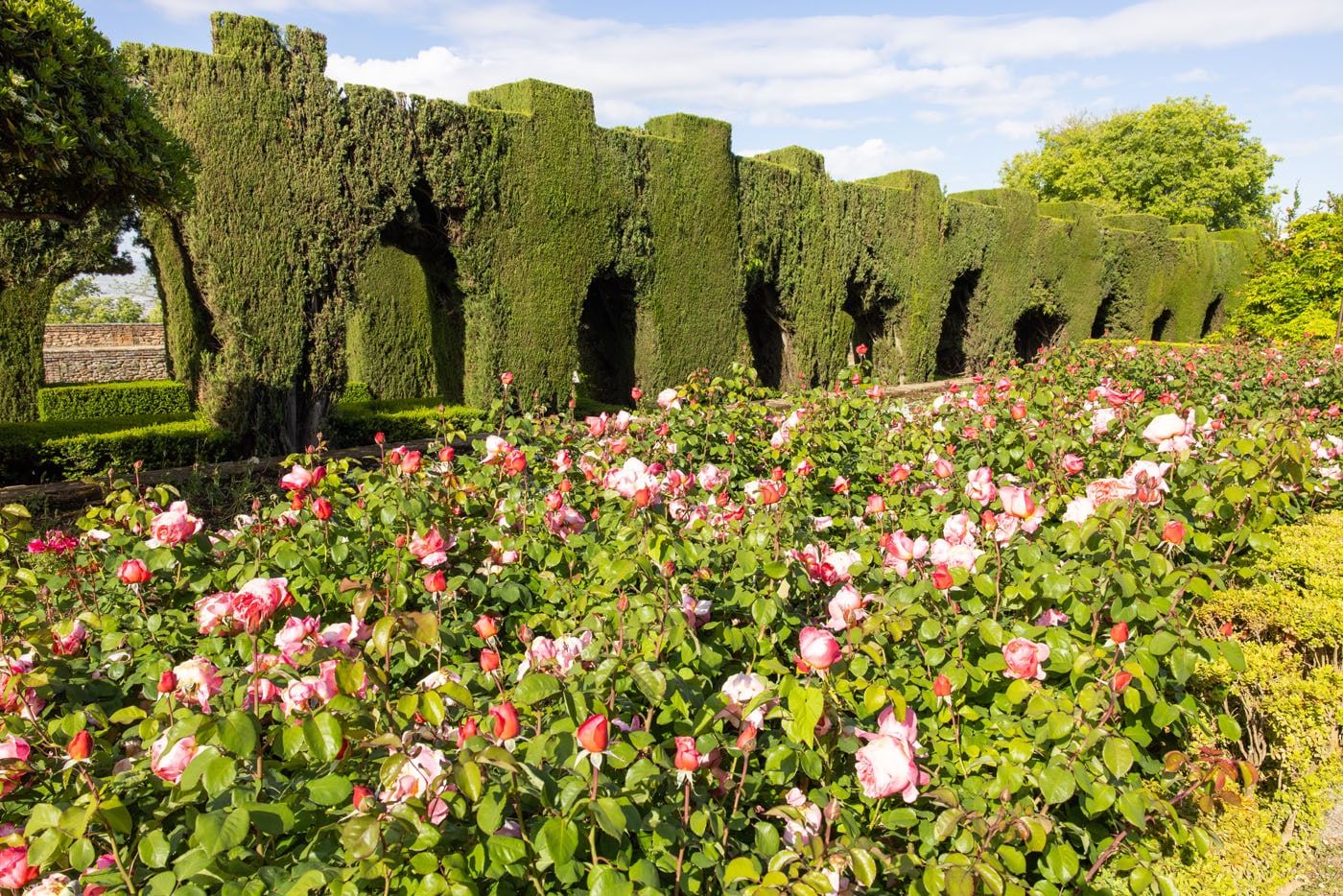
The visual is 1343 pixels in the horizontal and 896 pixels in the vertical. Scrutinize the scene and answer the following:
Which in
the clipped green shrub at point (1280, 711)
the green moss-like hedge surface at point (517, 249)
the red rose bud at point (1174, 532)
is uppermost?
the green moss-like hedge surface at point (517, 249)

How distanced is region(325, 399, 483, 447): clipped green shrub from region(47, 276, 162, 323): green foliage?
45.8 m

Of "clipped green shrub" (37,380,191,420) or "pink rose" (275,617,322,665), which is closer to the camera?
"pink rose" (275,617,322,665)

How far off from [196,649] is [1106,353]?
356 inches

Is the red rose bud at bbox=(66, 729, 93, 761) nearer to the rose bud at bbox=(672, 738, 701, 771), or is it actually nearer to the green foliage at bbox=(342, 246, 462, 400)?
the rose bud at bbox=(672, 738, 701, 771)

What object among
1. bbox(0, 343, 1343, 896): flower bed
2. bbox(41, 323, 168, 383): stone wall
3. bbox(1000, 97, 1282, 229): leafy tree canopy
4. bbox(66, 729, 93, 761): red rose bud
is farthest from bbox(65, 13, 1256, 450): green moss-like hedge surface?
bbox(1000, 97, 1282, 229): leafy tree canopy

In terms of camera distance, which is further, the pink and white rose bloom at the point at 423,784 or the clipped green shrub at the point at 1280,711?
the clipped green shrub at the point at 1280,711

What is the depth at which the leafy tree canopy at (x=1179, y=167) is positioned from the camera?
121 ft

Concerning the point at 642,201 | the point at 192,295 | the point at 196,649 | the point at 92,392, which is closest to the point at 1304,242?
the point at 642,201

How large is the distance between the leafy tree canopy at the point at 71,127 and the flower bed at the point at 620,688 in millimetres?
4241

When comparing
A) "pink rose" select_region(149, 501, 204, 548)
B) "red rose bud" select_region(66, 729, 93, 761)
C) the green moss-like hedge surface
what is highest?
the green moss-like hedge surface

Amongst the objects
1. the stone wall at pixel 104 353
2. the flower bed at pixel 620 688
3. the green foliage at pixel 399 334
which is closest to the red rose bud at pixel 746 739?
the flower bed at pixel 620 688

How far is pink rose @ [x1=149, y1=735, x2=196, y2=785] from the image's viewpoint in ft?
4.51

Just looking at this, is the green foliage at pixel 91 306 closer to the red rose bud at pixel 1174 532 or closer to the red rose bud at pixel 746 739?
the red rose bud at pixel 746 739

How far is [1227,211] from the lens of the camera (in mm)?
38094
